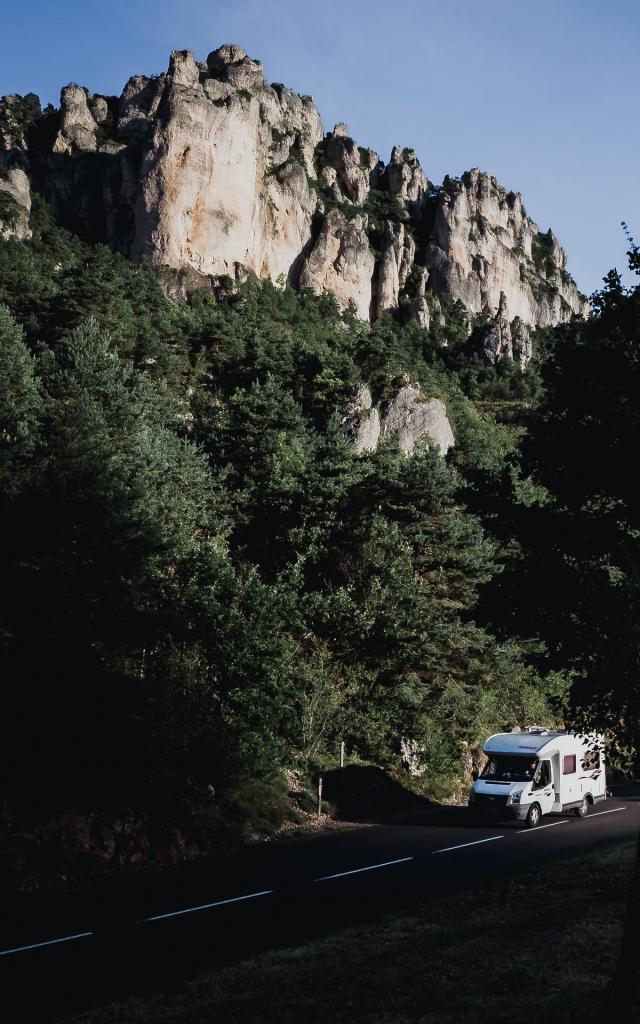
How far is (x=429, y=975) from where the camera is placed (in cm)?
776

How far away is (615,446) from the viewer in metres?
12.8

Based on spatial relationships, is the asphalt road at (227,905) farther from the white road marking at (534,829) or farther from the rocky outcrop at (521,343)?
the rocky outcrop at (521,343)

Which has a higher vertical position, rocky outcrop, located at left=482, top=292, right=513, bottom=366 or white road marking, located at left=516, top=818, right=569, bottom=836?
rocky outcrop, located at left=482, top=292, right=513, bottom=366

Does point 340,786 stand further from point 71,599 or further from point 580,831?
point 71,599

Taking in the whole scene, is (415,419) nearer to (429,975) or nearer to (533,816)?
(533,816)

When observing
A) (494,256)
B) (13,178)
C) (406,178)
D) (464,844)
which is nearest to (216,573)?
(464,844)

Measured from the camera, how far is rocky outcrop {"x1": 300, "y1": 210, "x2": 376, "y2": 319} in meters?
108

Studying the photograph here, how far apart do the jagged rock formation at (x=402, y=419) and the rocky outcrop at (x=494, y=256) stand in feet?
252

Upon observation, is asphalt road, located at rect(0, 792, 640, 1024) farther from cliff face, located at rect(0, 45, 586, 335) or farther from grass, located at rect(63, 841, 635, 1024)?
cliff face, located at rect(0, 45, 586, 335)

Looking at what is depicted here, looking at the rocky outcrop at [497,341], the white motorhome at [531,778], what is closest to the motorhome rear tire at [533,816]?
the white motorhome at [531,778]

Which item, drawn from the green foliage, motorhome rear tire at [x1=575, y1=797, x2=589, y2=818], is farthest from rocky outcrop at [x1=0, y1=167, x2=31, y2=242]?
motorhome rear tire at [x1=575, y1=797, x2=589, y2=818]

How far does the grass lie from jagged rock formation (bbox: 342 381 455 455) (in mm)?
41330

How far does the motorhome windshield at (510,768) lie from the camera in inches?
904

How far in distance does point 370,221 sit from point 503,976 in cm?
13111
